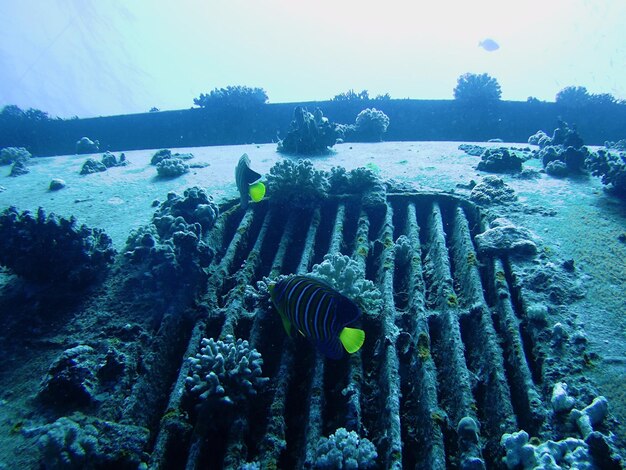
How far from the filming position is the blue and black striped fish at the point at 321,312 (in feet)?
6.71

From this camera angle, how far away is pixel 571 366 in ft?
9.02

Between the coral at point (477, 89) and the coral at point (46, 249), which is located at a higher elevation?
the coral at point (477, 89)

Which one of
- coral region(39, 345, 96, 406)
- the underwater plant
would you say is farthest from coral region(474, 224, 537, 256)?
the underwater plant

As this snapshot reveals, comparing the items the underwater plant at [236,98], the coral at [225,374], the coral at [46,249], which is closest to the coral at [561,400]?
the coral at [225,374]

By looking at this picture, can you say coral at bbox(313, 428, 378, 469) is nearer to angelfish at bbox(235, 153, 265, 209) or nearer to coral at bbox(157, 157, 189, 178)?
angelfish at bbox(235, 153, 265, 209)

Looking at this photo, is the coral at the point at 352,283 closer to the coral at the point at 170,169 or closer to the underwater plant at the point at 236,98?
the coral at the point at 170,169

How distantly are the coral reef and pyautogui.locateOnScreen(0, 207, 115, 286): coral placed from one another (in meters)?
0.52

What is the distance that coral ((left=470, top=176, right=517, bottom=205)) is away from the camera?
5.28 m

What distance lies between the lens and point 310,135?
942cm

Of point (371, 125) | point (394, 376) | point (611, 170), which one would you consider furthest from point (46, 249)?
point (371, 125)

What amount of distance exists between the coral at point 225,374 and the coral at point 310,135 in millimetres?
7291

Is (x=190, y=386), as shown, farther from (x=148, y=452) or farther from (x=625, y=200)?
(x=625, y=200)

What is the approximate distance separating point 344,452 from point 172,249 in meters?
2.92

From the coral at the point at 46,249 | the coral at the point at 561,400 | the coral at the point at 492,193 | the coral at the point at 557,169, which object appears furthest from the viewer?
the coral at the point at 557,169
